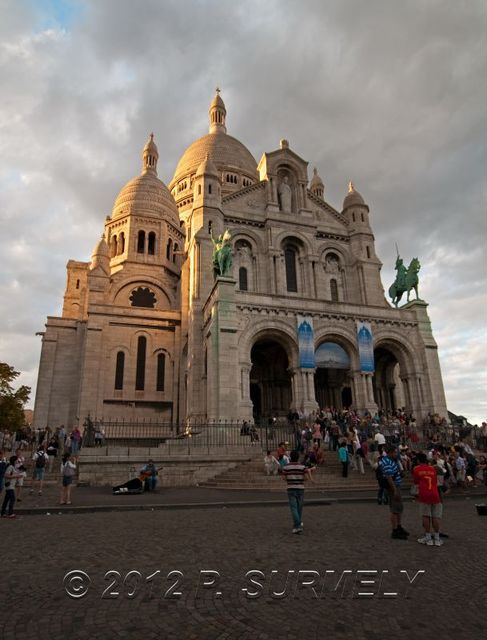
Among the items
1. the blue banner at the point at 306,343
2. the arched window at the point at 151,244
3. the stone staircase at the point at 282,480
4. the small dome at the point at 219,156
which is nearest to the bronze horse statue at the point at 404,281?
the blue banner at the point at 306,343

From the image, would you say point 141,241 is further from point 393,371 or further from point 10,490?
point 10,490

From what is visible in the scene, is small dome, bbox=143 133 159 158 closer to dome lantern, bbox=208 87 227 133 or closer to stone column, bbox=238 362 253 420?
dome lantern, bbox=208 87 227 133

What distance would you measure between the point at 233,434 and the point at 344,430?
17.5 ft

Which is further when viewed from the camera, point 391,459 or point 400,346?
point 400,346

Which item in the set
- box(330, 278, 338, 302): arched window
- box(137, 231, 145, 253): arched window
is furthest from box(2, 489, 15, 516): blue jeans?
box(137, 231, 145, 253): arched window

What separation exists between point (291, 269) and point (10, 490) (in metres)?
25.5

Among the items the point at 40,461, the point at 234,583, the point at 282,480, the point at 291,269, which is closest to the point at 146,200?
the point at 291,269

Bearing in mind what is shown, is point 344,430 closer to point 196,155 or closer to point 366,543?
point 366,543

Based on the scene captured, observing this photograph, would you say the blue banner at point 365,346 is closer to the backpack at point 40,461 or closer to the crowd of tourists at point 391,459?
the crowd of tourists at point 391,459

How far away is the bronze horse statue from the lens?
30.2 metres

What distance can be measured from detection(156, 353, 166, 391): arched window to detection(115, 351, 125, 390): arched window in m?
2.57

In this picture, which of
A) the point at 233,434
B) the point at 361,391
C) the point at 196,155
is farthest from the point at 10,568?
the point at 196,155

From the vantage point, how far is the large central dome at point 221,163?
2055 inches

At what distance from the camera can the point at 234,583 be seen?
17.4 ft
